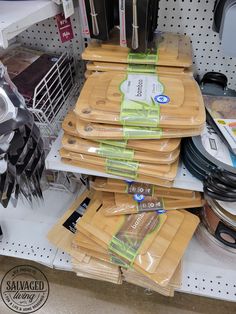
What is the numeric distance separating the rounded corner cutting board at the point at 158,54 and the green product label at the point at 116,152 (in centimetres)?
25

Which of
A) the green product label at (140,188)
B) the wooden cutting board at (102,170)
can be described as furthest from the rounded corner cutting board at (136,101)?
the green product label at (140,188)

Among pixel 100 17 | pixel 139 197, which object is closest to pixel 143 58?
pixel 100 17

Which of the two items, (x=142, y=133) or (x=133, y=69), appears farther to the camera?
(x=133, y=69)

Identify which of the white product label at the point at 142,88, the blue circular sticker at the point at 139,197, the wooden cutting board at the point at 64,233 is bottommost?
the wooden cutting board at the point at 64,233

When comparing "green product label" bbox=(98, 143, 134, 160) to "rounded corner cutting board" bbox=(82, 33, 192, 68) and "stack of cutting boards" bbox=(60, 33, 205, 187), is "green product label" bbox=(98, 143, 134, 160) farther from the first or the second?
"rounded corner cutting board" bbox=(82, 33, 192, 68)

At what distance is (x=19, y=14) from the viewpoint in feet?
1.94

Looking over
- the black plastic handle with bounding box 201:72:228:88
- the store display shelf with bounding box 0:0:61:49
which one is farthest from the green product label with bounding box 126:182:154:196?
the store display shelf with bounding box 0:0:61:49

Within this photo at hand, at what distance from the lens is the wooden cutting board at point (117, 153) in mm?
662

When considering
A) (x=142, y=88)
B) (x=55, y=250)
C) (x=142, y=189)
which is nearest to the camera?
(x=142, y=88)

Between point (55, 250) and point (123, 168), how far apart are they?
1.39 feet

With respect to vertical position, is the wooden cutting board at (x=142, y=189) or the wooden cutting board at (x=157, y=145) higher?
the wooden cutting board at (x=157, y=145)

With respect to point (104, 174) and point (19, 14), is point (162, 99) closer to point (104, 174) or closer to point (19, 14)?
point (104, 174)

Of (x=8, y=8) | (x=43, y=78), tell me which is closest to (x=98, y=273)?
(x=43, y=78)

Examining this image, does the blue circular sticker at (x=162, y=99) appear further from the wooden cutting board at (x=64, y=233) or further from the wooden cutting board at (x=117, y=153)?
the wooden cutting board at (x=64, y=233)
